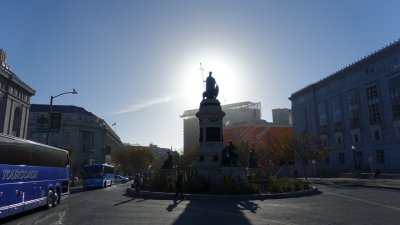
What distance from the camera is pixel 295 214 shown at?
49.4 ft

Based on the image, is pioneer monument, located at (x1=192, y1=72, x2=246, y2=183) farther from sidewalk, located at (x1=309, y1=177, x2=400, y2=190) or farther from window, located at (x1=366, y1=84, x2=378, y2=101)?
window, located at (x1=366, y1=84, x2=378, y2=101)

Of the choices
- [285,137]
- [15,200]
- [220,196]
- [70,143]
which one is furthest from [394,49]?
[70,143]

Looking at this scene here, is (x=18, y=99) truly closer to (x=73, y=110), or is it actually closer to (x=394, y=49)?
(x=73, y=110)

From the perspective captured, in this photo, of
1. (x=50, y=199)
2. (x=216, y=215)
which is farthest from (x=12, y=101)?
(x=216, y=215)

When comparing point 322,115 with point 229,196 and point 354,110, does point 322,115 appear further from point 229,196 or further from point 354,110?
point 229,196

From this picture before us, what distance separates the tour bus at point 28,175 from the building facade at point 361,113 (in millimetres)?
46519

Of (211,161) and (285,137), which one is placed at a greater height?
(285,137)

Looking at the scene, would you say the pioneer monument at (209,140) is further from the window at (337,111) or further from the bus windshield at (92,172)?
the window at (337,111)

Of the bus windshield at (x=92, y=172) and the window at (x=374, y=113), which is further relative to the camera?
the window at (x=374, y=113)

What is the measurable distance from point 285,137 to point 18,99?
53752 millimetres

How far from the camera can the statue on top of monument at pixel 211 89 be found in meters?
32.5

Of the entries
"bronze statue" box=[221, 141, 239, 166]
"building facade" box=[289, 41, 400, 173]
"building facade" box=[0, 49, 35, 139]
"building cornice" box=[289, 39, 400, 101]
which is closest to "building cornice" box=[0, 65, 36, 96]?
"building facade" box=[0, 49, 35, 139]

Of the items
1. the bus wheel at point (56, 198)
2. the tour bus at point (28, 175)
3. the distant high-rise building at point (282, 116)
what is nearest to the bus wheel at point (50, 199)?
the tour bus at point (28, 175)

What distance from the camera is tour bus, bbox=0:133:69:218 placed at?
14.4 m
